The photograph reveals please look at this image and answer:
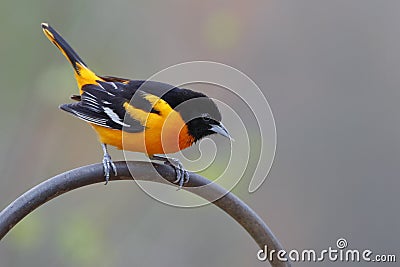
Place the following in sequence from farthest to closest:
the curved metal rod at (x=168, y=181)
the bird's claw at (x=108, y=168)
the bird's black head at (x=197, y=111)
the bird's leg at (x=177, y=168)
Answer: the bird's black head at (x=197, y=111)
the bird's leg at (x=177, y=168)
the bird's claw at (x=108, y=168)
the curved metal rod at (x=168, y=181)

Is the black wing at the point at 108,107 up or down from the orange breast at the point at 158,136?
up

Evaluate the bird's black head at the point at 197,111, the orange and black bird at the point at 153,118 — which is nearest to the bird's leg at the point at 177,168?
the orange and black bird at the point at 153,118

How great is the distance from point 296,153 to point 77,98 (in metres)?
1.61

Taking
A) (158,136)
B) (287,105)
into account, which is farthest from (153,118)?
(287,105)

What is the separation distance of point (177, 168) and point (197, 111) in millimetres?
193

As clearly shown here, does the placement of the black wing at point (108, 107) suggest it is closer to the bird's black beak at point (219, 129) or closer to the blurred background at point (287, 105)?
the bird's black beak at point (219, 129)

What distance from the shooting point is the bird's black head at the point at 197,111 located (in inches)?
77.9

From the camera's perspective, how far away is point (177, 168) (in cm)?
192

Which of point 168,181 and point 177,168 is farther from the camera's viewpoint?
point 177,168

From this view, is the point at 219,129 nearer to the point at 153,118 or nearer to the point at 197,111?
the point at 197,111

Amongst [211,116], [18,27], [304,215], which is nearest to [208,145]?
[211,116]

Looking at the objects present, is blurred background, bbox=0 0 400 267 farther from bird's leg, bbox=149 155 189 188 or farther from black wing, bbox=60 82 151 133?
bird's leg, bbox=149 155 189 188

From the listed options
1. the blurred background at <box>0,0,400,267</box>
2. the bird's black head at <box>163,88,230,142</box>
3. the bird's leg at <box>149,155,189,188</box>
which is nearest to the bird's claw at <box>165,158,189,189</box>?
the bird's leg at <box>149,155,189,188</box>

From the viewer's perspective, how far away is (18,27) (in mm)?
2990
